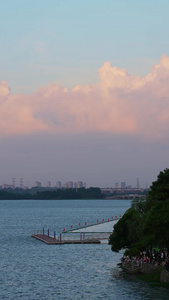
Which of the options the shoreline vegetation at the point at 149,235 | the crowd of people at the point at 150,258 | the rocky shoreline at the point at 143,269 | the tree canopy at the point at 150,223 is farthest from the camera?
the crowd of people at the point at 150,258

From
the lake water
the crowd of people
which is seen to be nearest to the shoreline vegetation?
the crowd of people

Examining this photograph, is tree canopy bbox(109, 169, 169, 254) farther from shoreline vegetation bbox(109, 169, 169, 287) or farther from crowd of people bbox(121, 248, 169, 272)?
crowd of people bbox(121, 248, 169, 272)

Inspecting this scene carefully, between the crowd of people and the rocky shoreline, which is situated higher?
the crowd of people

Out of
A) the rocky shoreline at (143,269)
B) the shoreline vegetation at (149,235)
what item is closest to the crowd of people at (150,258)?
the shoreline vegetation at (149,235)

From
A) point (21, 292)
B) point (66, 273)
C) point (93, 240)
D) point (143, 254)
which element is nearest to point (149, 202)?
point (143, 254)

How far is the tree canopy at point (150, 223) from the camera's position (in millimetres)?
63934

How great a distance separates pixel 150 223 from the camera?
6425 centimetres

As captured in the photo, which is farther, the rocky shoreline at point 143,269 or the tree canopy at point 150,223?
the rocky shoreline at point 143,269

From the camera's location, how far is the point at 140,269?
7731 centimetres

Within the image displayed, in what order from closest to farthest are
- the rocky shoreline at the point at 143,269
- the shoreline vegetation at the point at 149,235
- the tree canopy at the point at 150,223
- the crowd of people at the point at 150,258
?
the tree canopy at the point at 150,223 → the shoreline vegetation at the point at 149,235 → the rocky shoreline at the point at 143,269 → the crowd of people at the point at 150,258

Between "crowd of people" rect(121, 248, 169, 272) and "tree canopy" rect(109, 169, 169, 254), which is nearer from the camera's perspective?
"tree canopy" rect(109, 169, 169, 254)

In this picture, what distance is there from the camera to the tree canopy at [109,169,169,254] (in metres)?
63.9

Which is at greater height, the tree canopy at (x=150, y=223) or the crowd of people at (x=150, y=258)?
the tree canopy at (x=150, y=223)

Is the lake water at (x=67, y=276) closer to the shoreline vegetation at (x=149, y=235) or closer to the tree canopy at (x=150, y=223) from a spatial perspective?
the shoreline vegetation at (x=149, y=235)
